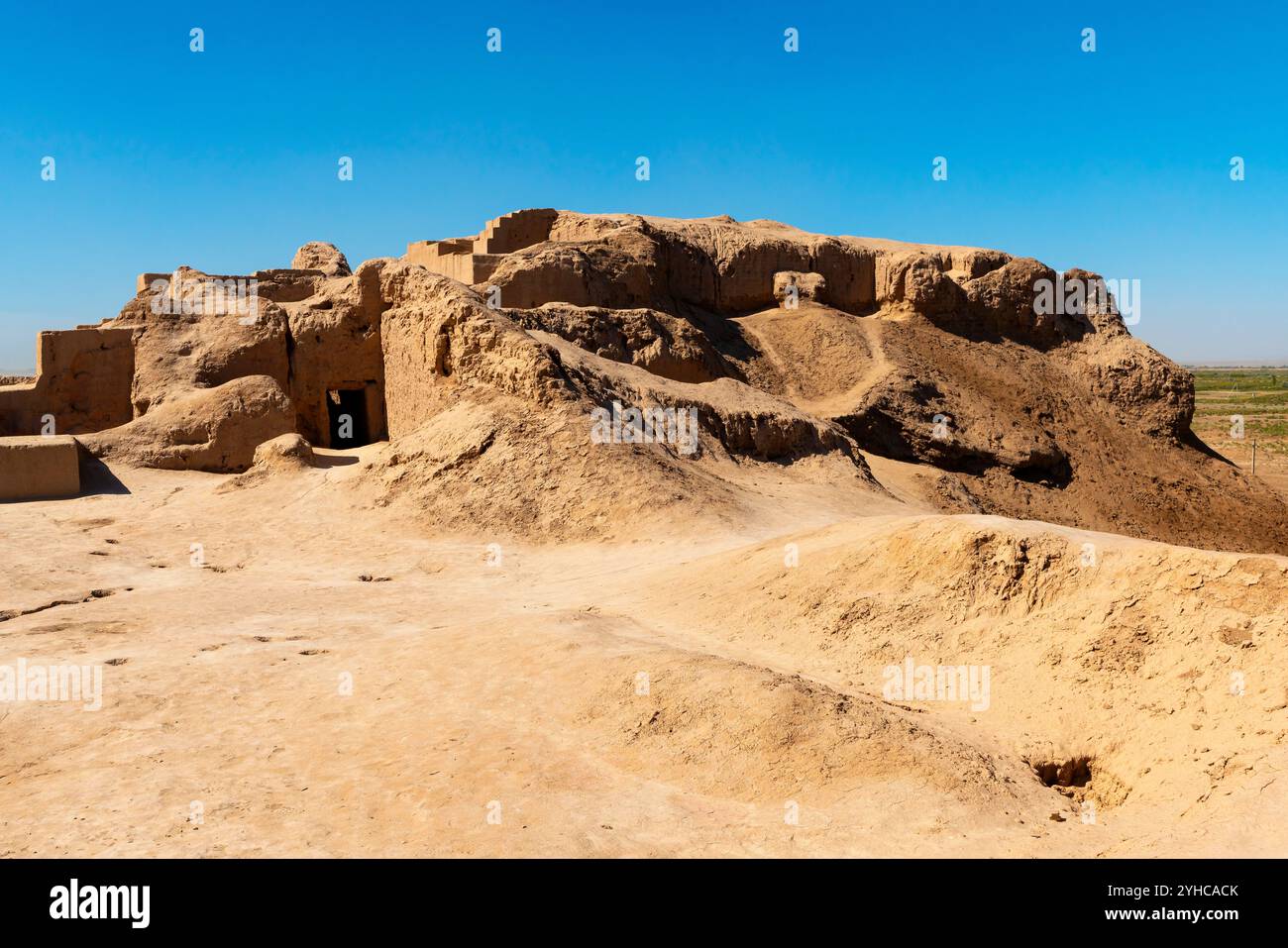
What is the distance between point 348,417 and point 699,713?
15006 millimetres

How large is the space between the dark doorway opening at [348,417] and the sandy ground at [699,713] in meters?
10.3

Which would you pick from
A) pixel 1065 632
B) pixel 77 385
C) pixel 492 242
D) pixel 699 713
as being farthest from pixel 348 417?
pixel 1065 632

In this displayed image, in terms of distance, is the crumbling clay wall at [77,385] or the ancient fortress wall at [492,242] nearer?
the crumbling clay wall at [77,385]

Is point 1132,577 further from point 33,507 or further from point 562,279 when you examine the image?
point 562,279

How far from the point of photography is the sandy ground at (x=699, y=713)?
192 inches

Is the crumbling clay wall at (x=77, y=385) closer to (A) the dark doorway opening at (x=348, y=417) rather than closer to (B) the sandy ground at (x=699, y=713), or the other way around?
(A) the dark doorway opening at (x=348, y=417)

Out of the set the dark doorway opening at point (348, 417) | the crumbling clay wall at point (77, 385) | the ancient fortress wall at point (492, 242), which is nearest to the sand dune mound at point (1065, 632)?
the dark doorway opening at point (348, 417)

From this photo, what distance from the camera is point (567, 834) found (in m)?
4.80

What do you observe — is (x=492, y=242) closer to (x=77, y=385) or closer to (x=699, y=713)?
(x=77, y=385)

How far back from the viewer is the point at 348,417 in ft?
63.9

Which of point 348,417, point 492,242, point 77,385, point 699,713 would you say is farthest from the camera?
point 492,242

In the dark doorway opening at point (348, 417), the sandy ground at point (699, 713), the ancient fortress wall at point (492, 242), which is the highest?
the ancient fortress wall at point (492, 242)
